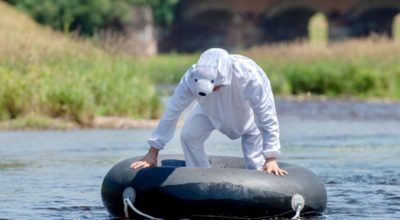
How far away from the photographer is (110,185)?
1270cm

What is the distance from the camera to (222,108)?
12641mm

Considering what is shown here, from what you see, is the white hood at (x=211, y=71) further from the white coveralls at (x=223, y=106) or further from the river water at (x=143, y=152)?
the river water at (x=143, y=152)

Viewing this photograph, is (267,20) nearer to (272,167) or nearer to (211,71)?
(272,167)

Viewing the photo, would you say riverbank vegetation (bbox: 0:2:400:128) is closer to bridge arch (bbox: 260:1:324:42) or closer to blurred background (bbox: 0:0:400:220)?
blurred background (bbox: 0:0:400:220)

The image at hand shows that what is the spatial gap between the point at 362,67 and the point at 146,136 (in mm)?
17847

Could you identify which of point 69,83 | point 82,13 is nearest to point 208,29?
point 82,13

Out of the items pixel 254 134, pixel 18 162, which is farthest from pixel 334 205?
pixel 18 162

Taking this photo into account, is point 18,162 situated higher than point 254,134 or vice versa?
point 254,134

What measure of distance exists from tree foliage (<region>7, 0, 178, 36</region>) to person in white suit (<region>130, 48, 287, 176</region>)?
1601 inches

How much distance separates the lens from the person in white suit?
1208 centimetres

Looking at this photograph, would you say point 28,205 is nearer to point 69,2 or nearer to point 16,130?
point 16,130

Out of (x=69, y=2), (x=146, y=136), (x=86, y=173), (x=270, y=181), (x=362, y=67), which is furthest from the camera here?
(x=69, y=2)

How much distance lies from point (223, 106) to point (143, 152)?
900 centimetres

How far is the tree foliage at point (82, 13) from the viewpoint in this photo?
2245 inches
